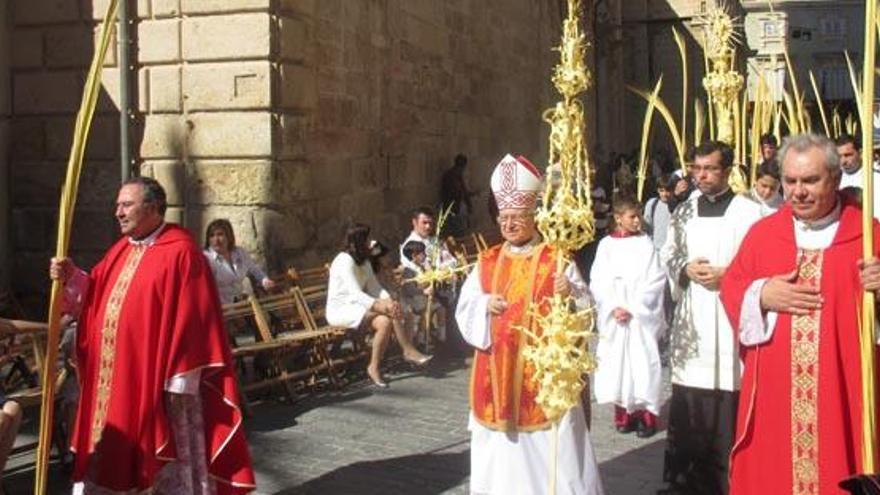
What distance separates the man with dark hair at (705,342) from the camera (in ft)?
17.1

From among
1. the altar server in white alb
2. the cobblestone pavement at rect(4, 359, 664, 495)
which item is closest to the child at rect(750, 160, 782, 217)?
the cobblestone pavement at rect(4, 359, 664, 495)

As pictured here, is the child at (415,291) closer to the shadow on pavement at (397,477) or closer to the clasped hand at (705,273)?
the shadow on pavement at (397,477)

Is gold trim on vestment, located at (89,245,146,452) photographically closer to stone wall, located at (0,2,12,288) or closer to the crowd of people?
the crowd of people

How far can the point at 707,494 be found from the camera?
211 inches

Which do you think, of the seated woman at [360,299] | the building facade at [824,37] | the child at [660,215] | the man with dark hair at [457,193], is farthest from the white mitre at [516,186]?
the building facade at [824,37]

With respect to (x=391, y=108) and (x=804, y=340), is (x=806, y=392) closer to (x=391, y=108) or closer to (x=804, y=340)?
(x=804, y=340)

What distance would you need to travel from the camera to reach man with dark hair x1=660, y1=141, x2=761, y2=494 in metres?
5.23

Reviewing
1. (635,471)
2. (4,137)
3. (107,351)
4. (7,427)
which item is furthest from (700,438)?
(4,137)

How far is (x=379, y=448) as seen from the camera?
6.55 m

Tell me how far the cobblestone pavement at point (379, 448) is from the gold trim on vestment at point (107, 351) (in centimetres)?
127

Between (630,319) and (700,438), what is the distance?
169 cm

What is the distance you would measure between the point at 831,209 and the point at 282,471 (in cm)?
355

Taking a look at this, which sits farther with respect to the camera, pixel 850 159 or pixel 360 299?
pixel 850 159

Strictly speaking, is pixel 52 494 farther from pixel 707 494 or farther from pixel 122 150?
pixel 122 150
